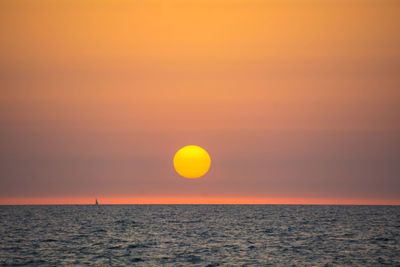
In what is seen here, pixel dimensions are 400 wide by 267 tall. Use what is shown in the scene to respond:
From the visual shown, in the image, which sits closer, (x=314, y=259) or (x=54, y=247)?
(x=314, y=259)

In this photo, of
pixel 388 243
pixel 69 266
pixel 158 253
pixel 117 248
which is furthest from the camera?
pixel 388 243

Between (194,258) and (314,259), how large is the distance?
469 inches

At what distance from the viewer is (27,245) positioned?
63.7 meters

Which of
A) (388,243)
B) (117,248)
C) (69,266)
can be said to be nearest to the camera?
(69,266)

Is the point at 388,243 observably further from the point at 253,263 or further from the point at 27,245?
the point at 27,245

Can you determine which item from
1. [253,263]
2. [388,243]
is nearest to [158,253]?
[253,263]

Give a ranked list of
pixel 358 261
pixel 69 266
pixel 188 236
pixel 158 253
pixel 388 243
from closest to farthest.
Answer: pixel 69 266, pixel 358 261, pixel 158 253, pixel 388 243, pixel 188 236

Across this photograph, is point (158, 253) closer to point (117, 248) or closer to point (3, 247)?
point (117, 248)

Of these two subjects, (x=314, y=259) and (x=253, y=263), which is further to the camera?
(x=314, y=259)

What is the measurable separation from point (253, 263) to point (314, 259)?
7.26 m

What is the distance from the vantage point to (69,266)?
154ft

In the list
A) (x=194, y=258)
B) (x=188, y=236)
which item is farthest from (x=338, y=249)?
(x=188, y=236)

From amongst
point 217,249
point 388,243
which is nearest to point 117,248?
point 217,249

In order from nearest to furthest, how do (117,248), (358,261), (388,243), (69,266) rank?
(69,266) < (358,261) < (117,248) < (388,243)
